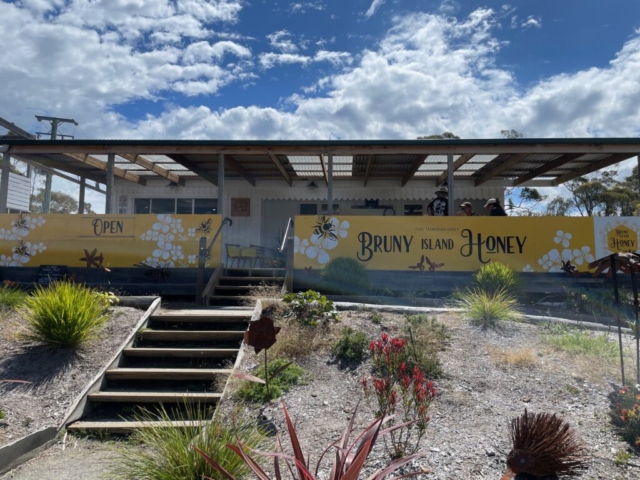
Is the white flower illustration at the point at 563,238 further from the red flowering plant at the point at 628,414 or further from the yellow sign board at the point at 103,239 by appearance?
the yellow sign board at the point at 103,239

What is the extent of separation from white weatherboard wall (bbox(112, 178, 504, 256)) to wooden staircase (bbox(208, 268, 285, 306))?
247 inches

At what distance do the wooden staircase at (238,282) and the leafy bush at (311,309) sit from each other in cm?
221

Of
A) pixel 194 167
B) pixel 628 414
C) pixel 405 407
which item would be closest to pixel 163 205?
pixel 194 167

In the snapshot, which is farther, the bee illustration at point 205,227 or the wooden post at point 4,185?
the wooden post at point 4,185

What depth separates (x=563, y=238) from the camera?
33.8 ft

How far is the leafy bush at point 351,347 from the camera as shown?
5.54 m

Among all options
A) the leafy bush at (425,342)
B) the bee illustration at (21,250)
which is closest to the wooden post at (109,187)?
the bee illustration at (21,250)

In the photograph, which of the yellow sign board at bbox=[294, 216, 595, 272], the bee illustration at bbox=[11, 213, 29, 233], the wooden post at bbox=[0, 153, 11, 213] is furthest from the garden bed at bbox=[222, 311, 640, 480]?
the wooden post at bbox=[0, 153, 11, 213]

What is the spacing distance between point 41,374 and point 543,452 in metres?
5.22

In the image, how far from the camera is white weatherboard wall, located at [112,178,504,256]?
16531 mm

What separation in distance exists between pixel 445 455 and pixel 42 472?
3.28 m

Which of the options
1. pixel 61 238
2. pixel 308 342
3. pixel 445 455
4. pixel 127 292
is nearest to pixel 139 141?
pixel 61 238

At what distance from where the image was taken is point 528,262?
403 inches

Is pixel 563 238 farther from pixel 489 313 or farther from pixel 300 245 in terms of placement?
pixel 300 245
